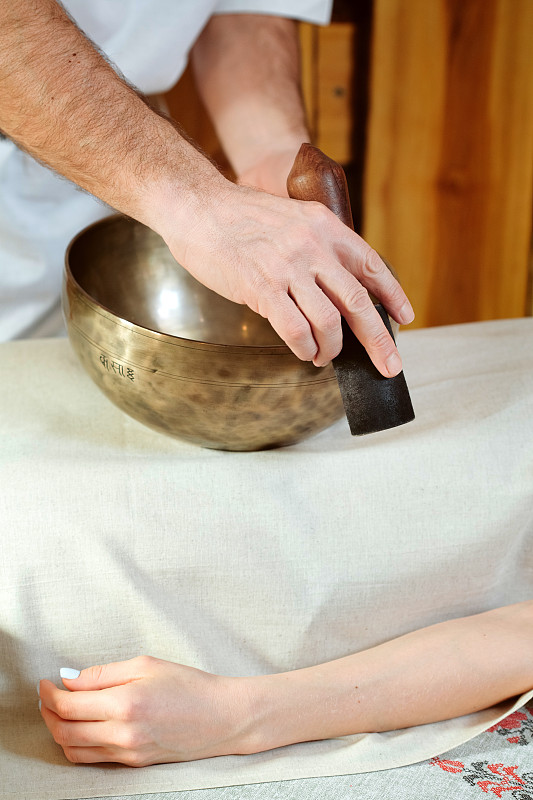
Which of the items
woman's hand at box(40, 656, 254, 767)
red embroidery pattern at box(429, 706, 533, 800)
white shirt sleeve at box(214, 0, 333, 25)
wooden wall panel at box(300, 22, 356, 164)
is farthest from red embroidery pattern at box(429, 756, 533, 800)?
wooden wall panel at box(300, 22, 356, 164)

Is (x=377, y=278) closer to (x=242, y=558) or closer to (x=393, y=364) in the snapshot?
(x=393, y=364)

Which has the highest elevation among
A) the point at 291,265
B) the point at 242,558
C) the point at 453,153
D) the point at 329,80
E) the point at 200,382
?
the point at 291,265

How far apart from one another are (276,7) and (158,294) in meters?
0.59

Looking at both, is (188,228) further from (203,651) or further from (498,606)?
(498,606)

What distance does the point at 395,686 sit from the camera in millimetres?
806

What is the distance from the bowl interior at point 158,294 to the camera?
1069 mm

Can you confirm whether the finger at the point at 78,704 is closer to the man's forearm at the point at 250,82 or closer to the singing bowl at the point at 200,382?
the singing bowl at the point at 200,382

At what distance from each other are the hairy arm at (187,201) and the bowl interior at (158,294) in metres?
0.20

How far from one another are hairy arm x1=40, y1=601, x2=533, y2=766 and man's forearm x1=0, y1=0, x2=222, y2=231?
44 cm

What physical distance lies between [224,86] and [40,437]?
0.74m

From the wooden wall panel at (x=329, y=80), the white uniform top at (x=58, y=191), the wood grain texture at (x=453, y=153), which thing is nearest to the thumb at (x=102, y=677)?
the white uniform top at (x=58, y=191)

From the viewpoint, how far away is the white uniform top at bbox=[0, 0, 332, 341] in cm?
128

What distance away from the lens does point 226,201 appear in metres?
0.78

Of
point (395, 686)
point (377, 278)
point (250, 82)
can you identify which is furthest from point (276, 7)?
point (395, 686)
